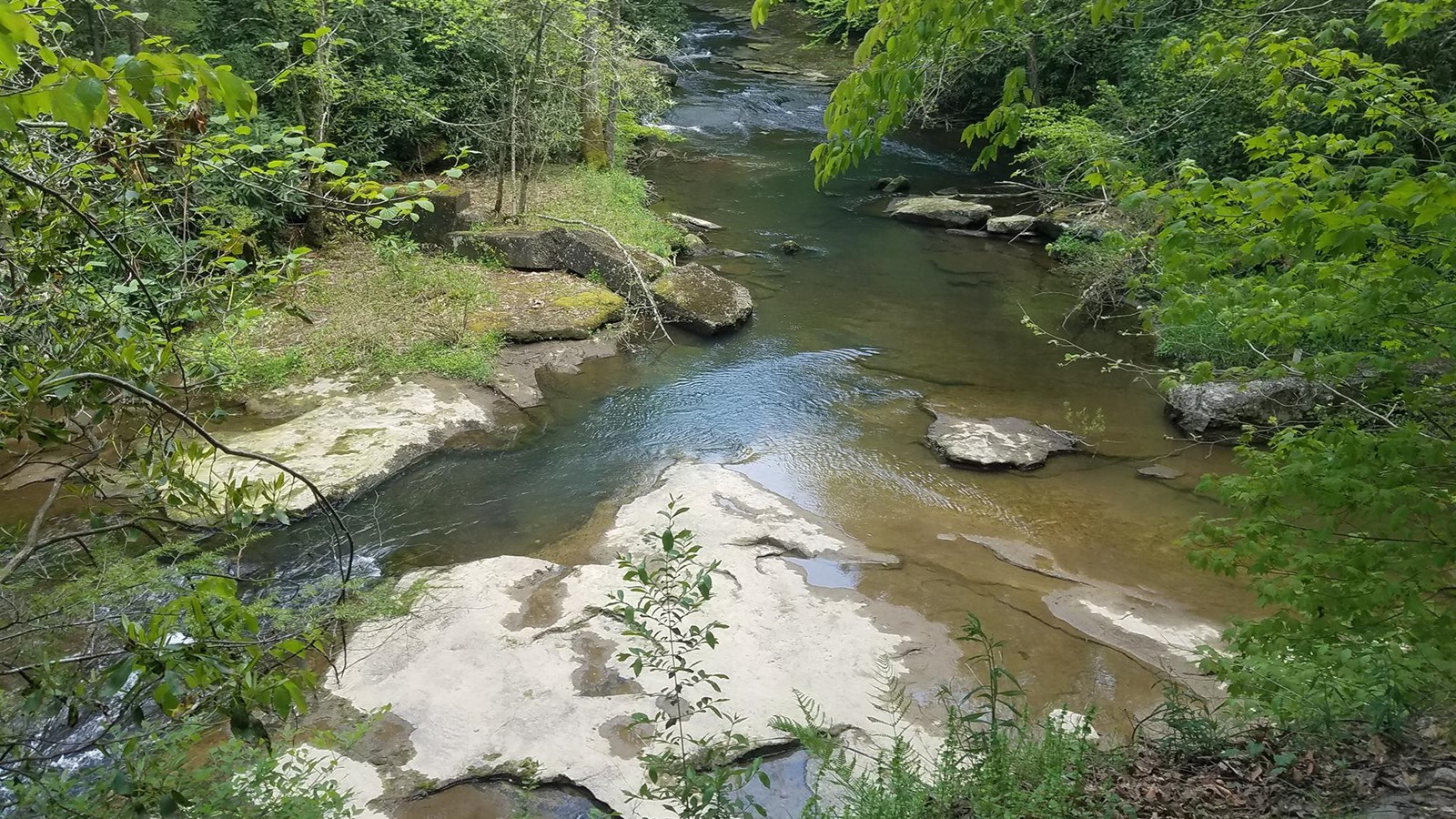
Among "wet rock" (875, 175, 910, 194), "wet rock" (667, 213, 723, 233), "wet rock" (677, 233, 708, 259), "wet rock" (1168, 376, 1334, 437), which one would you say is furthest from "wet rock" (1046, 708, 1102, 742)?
"wet rock" (875, 175, 910, 194)

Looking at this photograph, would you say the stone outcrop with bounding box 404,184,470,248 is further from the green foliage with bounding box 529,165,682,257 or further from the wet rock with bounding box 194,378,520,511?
the wet rock with bounding box 194,378,520,511

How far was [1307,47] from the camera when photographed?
150 inches

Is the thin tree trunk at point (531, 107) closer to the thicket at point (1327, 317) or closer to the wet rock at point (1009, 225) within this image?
A: the wet rock at point (1009, 225)

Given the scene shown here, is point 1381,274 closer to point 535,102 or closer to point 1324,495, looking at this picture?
point 1324,495

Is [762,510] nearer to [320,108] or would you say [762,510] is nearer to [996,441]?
[996,441]

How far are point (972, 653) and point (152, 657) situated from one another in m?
4.46

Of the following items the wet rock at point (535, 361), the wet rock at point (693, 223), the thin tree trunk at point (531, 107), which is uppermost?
the thin tree trunk at point (531, 107)

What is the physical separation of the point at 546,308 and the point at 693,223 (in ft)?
15.7

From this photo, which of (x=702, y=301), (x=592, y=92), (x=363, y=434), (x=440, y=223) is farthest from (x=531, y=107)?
(x=363, y=434)

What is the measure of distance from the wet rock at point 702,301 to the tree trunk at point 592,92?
363 centimetres

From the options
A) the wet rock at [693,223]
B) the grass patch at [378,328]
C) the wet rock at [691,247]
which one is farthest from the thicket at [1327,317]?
the wet rock at [693,223]

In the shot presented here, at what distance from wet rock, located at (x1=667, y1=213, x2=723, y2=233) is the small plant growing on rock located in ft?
28.4

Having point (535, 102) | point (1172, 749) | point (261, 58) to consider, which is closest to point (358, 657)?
point (1172, 749)

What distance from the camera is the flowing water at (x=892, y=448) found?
231 inches
